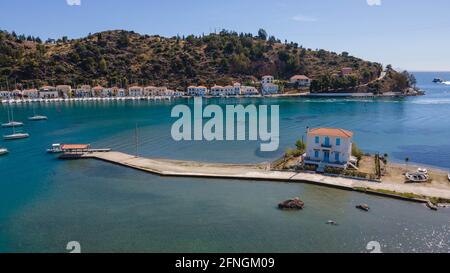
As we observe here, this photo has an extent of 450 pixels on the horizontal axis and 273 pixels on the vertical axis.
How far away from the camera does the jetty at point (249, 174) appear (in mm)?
39250

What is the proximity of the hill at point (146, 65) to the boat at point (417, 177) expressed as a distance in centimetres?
13272

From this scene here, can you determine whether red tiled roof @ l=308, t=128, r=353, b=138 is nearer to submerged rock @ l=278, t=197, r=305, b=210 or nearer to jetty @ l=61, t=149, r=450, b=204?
jetty @ l=61, t=149, r=450, b=204

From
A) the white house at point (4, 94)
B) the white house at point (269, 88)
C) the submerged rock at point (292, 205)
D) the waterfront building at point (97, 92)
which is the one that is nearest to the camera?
the submerged rock at point (292, 205)

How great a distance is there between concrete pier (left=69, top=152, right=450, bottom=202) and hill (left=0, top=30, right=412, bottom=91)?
125 meters

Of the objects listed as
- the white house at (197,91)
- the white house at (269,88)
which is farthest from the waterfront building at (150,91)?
the white house at (269,88)

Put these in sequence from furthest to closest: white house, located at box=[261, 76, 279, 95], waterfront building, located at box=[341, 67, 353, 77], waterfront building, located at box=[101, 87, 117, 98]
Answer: waterfront building, located at box=[341, 67, 353, 77]
white house, located at box=[261, 76, 279, 95]
waterfront building, located at box=[101, 87, 117, 98]

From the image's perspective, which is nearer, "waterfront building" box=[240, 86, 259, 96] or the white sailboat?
the white sailboat

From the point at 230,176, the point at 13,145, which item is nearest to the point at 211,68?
the point at 13,145

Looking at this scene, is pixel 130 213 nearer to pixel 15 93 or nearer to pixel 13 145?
pixel 13 145

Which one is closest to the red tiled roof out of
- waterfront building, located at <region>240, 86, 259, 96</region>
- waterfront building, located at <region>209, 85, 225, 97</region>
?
waterfront building, located at <region>209, 85, 225, 97</region>

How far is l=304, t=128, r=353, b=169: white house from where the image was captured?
45.5 metres

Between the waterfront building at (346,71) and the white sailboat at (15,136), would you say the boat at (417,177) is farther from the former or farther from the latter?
the waterfront building at (346,71)

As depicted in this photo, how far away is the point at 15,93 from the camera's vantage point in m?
153

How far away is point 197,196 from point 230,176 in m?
7.16
